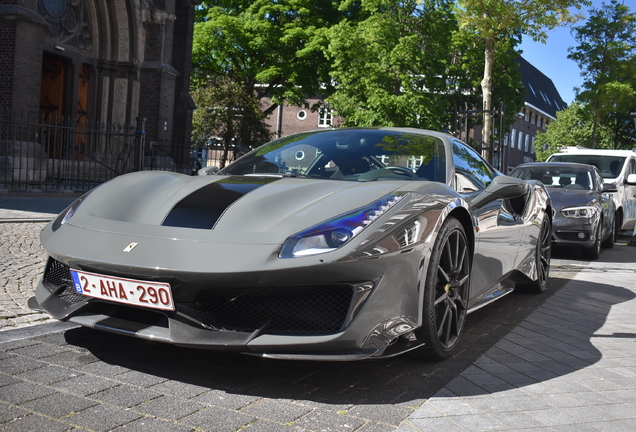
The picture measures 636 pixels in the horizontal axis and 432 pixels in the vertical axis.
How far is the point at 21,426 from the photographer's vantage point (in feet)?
7.57

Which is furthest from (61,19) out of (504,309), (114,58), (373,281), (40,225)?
(373,281)

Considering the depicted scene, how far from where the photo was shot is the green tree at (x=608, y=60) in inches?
1213

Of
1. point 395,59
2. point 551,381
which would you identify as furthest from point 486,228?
point 395,59

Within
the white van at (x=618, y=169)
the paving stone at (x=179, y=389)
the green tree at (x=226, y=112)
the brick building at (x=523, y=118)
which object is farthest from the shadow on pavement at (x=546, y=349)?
the brick building at (x=523, y=118)

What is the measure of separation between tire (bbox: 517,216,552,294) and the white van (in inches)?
279

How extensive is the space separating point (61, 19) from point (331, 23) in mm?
17023

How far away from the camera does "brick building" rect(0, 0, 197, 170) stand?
18531 mm

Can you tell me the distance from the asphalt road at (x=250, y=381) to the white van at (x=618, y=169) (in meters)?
10.1

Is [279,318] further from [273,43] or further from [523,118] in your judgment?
[523,118]

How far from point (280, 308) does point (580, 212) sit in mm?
7577

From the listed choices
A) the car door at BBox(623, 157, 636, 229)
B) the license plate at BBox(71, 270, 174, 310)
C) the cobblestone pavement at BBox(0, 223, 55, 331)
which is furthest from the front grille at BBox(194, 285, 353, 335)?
the car door at BBox(623, 157, 636, 229)

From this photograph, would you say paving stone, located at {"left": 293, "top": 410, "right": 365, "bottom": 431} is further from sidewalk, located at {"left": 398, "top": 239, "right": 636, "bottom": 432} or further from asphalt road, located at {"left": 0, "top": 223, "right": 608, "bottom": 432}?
sidewalk, located at {"left": 398, "top": 239, "right": 636, "bottom": 432}

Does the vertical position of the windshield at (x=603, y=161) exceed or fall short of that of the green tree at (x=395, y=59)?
it falls short

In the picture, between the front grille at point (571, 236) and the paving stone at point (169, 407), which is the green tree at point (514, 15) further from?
the paving stone at point (169, 407)
